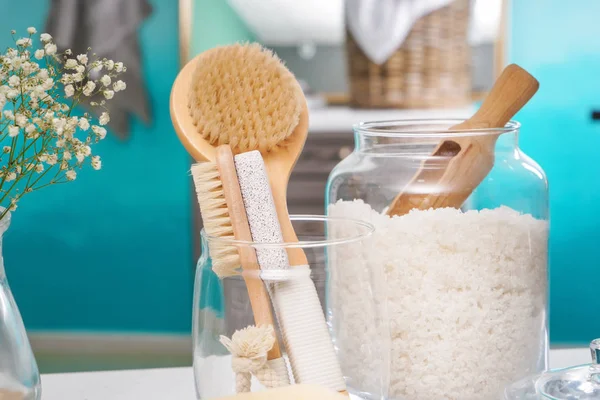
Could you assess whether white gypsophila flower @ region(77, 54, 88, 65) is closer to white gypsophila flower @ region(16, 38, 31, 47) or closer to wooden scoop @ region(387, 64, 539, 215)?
white gypsophila flower @ region(16, 38, 31, 47)

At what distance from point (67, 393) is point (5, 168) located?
230 millimetres

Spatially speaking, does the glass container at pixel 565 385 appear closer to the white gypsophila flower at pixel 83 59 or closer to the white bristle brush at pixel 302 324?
the white bristle brush at pixel 302 324

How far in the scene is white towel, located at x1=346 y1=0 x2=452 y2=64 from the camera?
1938mm

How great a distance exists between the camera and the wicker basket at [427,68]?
1952 mm

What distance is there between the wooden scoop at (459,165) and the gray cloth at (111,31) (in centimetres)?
168

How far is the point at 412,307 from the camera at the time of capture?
46 centimetres

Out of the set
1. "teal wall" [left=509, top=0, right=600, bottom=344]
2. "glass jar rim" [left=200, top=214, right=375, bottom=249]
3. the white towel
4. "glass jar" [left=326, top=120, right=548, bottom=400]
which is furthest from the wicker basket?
"glass jar rim" [left=200, top=214, right=375, bottom=249]

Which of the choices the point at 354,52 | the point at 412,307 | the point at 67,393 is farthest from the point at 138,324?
the point at 412,307

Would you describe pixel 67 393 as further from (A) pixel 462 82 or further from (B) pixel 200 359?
(A) pixel 462 82

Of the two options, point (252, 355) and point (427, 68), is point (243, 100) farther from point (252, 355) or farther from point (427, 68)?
point (427, 68)

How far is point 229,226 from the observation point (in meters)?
0.39

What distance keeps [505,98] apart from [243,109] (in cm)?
19

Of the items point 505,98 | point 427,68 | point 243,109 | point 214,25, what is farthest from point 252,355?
point 214,25

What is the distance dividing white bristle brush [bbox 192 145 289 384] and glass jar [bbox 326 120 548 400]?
0.36 ft
